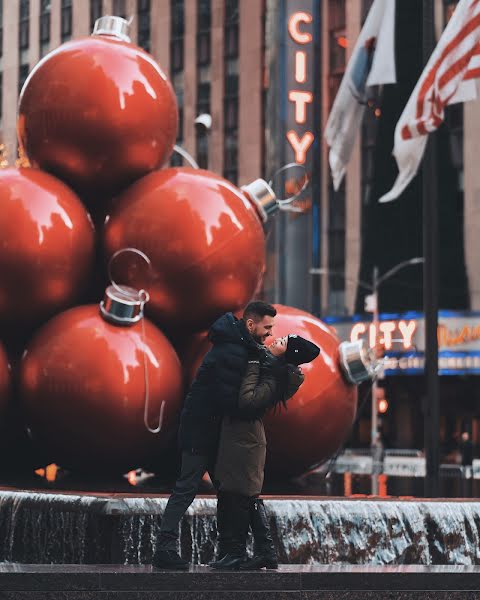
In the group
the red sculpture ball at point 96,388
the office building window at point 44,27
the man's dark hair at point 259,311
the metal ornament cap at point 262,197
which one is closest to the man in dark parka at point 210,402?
the man's dark hair at point 259,311

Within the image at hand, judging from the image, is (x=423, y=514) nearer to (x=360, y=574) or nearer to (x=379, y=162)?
(x=360, y=574)

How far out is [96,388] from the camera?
10883 mm

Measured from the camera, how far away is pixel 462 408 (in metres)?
53.6

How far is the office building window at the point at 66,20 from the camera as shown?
66.9 metres

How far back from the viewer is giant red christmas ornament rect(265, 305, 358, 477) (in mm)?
11656

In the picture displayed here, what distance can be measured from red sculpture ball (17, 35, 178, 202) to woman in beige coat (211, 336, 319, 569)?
501 cm

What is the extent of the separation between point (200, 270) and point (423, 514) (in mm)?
→ 3017

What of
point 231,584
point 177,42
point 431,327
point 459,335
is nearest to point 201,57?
point 177,42

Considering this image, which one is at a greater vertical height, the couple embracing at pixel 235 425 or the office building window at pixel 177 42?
the office building window at pixel 177 42

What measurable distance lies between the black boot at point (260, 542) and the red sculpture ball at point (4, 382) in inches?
183

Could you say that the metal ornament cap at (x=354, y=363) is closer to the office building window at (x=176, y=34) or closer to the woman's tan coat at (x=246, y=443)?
the woman's tan coat at (x=246, y=443)

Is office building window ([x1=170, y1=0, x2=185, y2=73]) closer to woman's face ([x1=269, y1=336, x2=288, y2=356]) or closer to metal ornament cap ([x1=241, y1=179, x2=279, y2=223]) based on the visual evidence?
metal ornament cap ([x1=241, y1=179, x2=279, y2=223])

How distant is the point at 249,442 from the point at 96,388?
153 inches

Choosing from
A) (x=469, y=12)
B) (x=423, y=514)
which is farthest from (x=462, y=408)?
(x=423, y=514)
